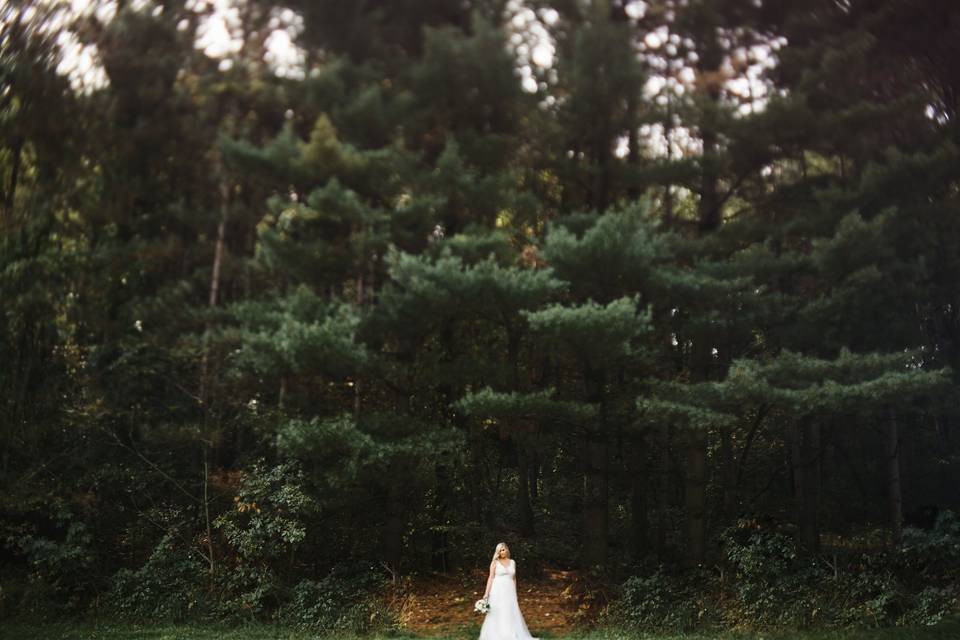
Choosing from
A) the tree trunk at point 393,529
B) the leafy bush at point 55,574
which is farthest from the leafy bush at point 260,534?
the leafy bush at point 55,574

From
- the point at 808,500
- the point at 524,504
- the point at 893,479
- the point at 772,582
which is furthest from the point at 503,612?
the point at 893,479

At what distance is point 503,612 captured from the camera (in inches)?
377

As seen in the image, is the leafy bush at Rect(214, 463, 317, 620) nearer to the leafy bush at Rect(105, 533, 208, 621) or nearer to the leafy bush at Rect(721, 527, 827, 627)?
the leafy bush at Rect(105, 533, 208, 621)

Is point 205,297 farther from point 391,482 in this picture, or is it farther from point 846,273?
point 846,273

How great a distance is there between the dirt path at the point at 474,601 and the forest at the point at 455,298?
0.44 feet

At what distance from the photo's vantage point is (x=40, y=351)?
14086mm

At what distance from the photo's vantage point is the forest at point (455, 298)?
11695 mm

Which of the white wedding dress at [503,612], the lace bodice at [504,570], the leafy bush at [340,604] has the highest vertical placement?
the lace bodice at [504,570]

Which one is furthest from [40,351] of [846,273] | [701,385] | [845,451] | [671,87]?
[845,451]

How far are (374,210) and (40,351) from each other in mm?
7013

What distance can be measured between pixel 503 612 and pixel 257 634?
413 cm

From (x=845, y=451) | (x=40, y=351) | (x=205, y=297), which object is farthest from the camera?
(x=845, y=451)

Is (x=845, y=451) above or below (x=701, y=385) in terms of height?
below

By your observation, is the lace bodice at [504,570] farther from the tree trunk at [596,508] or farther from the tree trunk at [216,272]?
the tree trunk at [216,272]
